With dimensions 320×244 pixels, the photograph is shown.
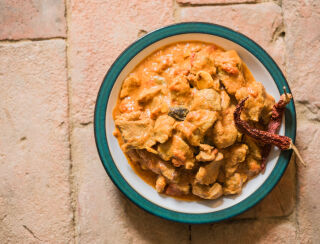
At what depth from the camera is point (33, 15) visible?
2.08m

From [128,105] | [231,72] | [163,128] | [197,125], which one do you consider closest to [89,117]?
[128,105]

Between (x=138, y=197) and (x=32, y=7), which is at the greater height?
(x=32, y=7)

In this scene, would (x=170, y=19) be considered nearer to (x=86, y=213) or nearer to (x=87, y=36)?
(x=87, y=36)

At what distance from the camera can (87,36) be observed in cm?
204

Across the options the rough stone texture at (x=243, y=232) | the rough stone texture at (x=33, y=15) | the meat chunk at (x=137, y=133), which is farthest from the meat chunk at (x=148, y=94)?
the rough stone texture at (x=243, y=232)

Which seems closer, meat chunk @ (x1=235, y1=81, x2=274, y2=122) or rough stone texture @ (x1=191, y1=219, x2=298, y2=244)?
meat chunk @ (x1=235, y1=81, x2=274, y2=122)

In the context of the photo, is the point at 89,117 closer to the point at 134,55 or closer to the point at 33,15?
the point at 134,55

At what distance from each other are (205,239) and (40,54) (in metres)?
1.44

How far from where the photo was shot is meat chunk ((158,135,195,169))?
1608mm

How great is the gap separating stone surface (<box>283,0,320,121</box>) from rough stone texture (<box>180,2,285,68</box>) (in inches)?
2.4

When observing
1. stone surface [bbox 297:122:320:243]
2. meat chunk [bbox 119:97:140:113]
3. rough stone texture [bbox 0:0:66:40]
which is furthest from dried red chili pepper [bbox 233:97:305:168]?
rough stone texture [bbox 0:0:66:40]

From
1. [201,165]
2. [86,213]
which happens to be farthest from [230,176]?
[86,213]

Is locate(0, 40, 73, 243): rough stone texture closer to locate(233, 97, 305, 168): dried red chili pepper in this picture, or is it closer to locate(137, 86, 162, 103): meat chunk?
locate(137, 86, 162, 103): meat chunk

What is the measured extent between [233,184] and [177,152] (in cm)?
35
